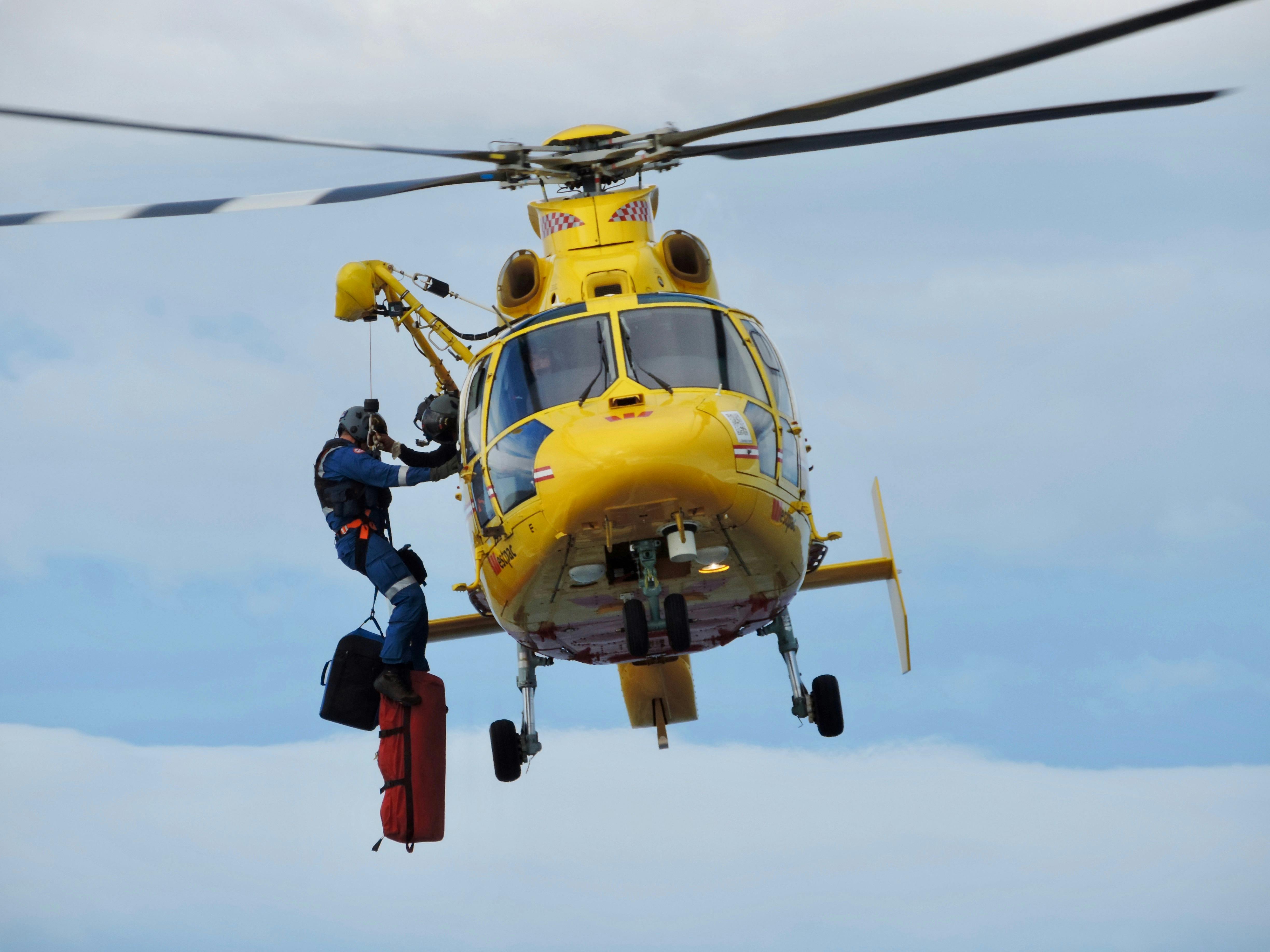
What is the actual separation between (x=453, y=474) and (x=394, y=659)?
2012mm

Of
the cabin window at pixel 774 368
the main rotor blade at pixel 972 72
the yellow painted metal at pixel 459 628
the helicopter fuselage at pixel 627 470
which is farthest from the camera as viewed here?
the yellow painted metal at pixel 459 628

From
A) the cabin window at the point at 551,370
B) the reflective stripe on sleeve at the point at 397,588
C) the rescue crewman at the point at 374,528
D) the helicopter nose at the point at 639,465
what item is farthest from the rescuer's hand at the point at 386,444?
the helicopter nose at the point at 639,465

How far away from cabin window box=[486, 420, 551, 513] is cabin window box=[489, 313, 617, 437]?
0.48 ft

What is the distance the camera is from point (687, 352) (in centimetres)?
1157

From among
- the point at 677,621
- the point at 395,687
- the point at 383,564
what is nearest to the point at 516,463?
the point at 677,621

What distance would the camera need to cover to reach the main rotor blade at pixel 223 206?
1258cm

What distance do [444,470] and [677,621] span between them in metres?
3.32

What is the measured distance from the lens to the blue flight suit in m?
13.7

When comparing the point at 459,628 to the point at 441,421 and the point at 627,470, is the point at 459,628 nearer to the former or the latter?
the point at 441,421

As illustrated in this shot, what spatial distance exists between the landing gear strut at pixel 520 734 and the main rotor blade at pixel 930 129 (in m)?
4.81

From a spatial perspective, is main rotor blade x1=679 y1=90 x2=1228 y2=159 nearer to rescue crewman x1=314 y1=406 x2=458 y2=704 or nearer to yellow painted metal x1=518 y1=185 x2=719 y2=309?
yellow painted metal x1=518 y1=185 x2=719 y2=309

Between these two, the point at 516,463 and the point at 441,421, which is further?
the point at 441,421

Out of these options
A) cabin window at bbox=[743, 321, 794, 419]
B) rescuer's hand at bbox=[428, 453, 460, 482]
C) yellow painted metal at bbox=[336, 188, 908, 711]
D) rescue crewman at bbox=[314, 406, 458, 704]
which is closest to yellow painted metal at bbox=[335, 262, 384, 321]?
yellow painted metal at bbox=[336, 188, 908, 711]

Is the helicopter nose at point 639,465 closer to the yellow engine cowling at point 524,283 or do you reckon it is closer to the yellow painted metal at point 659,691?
the yellow engine cowling at point 524,283
